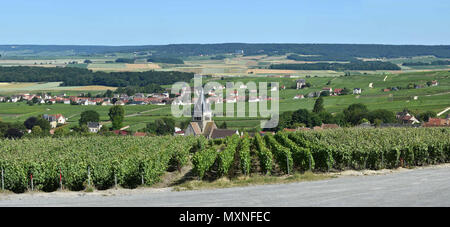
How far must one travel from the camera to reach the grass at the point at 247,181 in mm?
24102

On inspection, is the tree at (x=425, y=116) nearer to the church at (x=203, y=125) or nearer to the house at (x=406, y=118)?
the house at (x=406, y=118)

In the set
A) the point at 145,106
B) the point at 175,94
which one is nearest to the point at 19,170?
the point at 145,106

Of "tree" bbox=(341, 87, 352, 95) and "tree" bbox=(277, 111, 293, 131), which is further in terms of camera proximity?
"tree" bbox=(341, 87, 352, 95)

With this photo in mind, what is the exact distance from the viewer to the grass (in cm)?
2410

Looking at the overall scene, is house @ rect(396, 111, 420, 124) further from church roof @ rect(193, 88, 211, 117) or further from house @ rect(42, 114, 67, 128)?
house @ rect(42, 114, 67, 128)

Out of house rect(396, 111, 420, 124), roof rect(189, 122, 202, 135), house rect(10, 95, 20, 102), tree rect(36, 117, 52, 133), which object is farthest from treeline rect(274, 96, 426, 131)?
house rect(10, 95, 20, 102)

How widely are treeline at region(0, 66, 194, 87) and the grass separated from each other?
431ft

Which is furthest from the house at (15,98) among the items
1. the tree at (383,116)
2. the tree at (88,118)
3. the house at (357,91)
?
the tree at (383,116)

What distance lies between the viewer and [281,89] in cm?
12725

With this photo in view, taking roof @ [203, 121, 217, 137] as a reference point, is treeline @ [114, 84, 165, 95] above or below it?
below

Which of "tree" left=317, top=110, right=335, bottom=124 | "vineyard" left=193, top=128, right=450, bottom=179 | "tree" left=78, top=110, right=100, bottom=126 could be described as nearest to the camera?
"vineyard" left=193, top=128, right=450, bottom=179

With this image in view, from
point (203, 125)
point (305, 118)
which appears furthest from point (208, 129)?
point (305, 118)

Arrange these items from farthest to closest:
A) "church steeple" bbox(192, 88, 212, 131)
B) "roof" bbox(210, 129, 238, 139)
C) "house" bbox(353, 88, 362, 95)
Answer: "house" bbox(353, 88, 362, 95), "church steeple" bbox(192, 88, 212, 131), "roof" bbox(210, 129, 238, 139)

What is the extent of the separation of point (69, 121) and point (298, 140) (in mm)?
61519
